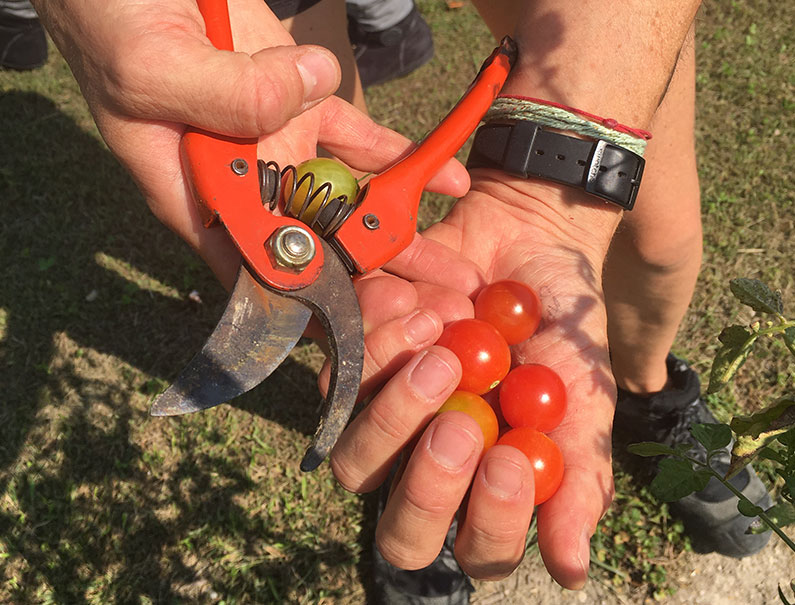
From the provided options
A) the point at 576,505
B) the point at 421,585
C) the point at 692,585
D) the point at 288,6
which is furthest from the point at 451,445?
the point at 288,6

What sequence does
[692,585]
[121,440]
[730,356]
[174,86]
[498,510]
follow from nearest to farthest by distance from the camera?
[730,356] < [498,510] < [174,86] < [692,585] < [121,440]

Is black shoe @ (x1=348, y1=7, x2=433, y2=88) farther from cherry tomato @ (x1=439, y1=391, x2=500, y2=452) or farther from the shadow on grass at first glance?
cherry tomato @ (x1=439, y1=391, x2=500, y2=452)

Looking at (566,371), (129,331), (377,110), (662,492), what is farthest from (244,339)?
(377,110)

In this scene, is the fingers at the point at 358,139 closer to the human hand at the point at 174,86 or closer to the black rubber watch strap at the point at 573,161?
the human hand at the point at 174,86

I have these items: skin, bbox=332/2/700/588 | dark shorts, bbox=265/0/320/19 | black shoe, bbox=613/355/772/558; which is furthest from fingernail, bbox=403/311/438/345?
dark shorts, bbox=265/0/320/19

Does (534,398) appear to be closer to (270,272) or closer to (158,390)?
(270,272)

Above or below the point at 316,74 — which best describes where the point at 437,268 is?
below

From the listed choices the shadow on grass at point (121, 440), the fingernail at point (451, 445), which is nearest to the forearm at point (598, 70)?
the fingernail at point (451, 445)
